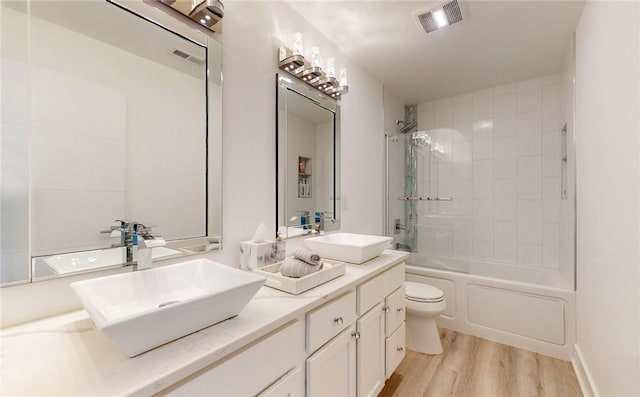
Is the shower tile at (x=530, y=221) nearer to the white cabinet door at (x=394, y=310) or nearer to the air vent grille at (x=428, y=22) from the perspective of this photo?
the white cabinet door at (x=394, y=310)

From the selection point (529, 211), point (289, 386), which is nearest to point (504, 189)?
point (529, 211)

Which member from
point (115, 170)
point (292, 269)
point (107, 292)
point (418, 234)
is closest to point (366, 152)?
point (418, 234)

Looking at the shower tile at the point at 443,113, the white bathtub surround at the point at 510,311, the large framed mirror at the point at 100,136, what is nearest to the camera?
the large framed mirror at the point at 100,136

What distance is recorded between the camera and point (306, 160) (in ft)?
5.95

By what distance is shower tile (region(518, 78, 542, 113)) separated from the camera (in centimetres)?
277

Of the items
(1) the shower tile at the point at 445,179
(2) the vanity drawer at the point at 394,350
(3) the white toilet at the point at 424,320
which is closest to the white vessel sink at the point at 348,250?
(2) the vanity drawer at the point at 394,350

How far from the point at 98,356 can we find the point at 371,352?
1.18 m

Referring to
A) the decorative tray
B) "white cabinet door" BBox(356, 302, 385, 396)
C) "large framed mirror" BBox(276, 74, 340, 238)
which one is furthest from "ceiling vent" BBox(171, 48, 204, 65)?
"white cabinet door" BBox(356, 302, 385, 396)

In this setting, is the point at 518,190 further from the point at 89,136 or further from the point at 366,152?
the point at 89,136

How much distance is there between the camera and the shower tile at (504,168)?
293cm

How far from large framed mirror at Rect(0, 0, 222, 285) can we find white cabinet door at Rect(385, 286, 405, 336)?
1.04 meters

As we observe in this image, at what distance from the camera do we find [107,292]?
858mm

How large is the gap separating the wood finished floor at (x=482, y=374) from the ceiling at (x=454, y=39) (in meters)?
2.38

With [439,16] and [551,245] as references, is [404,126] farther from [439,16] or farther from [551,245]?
[551,245]
